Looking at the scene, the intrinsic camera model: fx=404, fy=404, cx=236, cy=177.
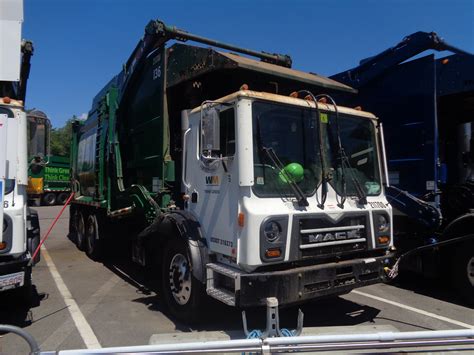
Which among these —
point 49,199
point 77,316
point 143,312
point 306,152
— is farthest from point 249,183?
point 49,199

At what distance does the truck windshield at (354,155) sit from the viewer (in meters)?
4.59

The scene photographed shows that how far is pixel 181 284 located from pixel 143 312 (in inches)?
34.6

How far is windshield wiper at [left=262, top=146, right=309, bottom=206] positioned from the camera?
4.07 meters

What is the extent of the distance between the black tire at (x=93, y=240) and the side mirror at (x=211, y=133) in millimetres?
5040

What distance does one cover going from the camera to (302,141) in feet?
14.4

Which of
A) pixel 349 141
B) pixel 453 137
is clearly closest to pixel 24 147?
pixel 349 141

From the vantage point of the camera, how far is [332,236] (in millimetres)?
4227

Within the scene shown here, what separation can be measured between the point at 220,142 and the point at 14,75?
196cm

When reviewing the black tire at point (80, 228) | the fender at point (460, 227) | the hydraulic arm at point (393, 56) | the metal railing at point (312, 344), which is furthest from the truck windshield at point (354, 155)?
the black tire at point (80, 228)

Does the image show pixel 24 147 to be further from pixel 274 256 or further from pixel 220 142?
pixel 274 256

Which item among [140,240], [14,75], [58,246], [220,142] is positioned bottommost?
[58,246]

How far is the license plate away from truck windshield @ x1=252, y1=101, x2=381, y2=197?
275 centimetres

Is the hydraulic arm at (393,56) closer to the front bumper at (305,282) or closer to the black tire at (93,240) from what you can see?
the front bumper at (305,282)

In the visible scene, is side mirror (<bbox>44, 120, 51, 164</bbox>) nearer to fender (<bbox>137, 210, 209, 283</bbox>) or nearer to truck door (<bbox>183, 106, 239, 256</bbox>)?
fender (<bbox>137, 210, 209, 283</bbox>)
